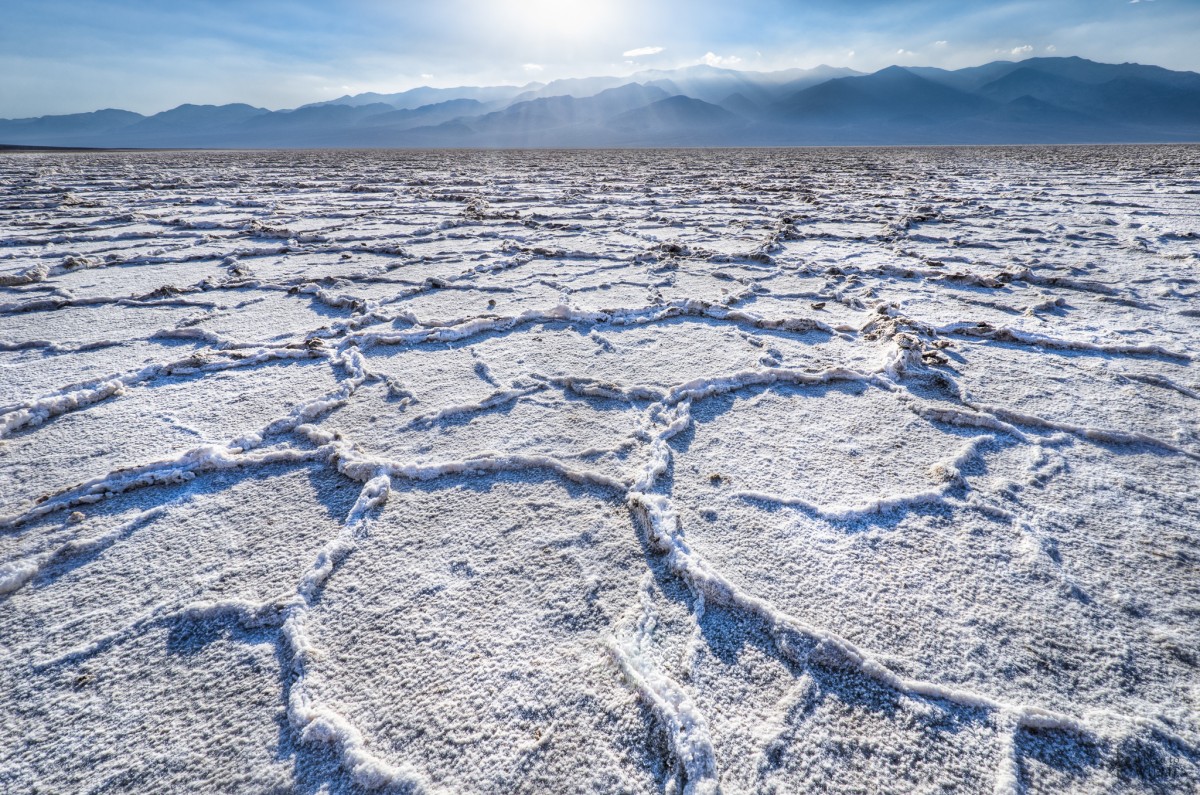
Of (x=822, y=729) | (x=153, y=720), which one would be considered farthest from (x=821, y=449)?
(x=153, y=720)

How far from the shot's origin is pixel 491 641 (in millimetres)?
1077

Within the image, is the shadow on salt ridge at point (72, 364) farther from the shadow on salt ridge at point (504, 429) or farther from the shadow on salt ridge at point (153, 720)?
the shadow on salt ridge at point (153, 720)

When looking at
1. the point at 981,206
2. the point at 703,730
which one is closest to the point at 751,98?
the point at 981,206

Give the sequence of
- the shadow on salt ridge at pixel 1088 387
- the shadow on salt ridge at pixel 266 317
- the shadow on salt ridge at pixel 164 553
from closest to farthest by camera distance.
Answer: the shadow on salt ridge at pixel 164 553 < the shadow on salt ridge at pixel 1088 387 < the shadow on salt ridge at pixel 266 317

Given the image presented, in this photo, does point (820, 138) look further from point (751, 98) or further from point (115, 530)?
point (115, 530)

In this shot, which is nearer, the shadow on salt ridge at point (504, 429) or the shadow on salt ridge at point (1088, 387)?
the shadow on salt ridge at point (504, 429)

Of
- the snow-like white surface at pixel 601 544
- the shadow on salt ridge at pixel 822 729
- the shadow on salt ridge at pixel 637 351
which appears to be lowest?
the shadow on salt ridge at pixel 822 729

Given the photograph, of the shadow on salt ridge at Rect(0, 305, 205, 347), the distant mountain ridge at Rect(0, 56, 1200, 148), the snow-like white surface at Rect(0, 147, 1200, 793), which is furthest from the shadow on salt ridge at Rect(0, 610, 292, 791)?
the distant mountain ridge at Rect(0, 56, 1200, 148)


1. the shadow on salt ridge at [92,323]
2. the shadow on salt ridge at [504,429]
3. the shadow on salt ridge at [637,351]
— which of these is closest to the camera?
the shadow on salt ridge at [504,429]

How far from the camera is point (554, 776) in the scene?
86 centimetres

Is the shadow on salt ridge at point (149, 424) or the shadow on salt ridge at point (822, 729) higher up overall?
the shadow on salt ridge at point (149, 424)

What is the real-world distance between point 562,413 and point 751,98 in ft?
476

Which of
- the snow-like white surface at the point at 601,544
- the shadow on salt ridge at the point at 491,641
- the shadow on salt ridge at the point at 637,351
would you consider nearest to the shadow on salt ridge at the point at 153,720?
the snow-like white surface at the point at 601,544

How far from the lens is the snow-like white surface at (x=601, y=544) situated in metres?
0.90
